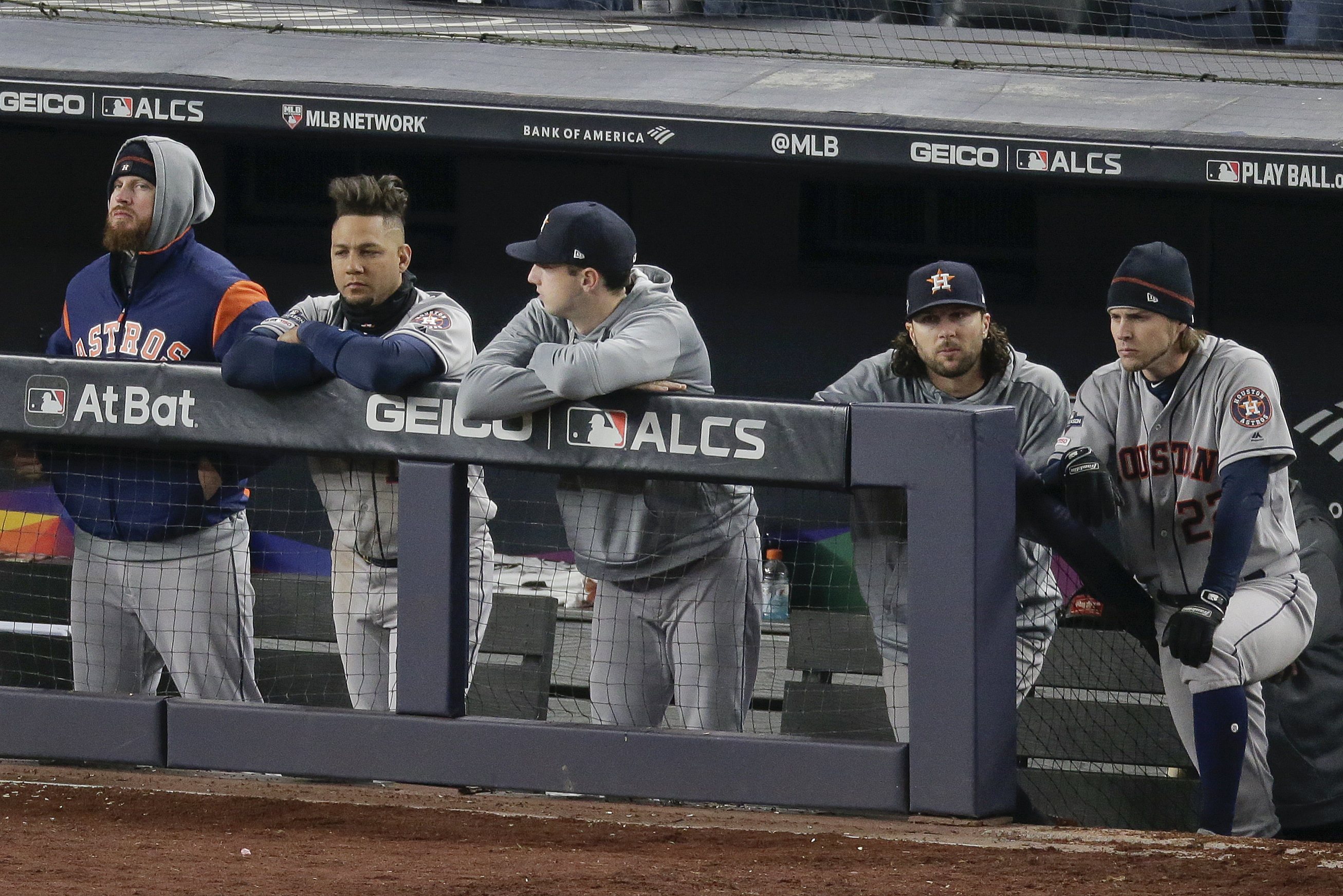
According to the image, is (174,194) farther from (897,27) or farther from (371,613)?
(897,27)

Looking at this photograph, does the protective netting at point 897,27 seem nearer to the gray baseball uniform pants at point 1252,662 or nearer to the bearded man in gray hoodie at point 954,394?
the bearded man in gray hoodie at point 954,394

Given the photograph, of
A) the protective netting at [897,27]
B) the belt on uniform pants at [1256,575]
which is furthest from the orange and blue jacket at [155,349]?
the protective netting at [897,27]

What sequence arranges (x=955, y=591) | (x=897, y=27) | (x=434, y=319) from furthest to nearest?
(x=897, y=27) < (x=434, y=319) < (x=955, y=591)

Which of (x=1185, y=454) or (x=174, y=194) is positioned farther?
(x=174, y=194)

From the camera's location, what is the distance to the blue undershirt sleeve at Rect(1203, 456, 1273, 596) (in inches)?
114

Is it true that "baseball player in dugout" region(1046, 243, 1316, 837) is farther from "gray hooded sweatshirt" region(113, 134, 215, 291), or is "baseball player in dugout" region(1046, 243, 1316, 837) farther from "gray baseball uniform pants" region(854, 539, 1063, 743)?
"gray hooded sweatshirt" region(113, 134, 215, 291)

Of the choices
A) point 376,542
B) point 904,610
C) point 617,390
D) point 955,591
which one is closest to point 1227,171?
point 904,610

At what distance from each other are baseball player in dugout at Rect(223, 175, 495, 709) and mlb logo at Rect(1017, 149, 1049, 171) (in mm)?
2253

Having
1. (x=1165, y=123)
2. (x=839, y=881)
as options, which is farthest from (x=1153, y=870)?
(x=1165, y=123)

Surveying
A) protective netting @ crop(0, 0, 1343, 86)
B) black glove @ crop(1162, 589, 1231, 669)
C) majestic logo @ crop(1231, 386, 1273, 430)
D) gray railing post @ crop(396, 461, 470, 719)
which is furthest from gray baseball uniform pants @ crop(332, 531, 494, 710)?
protective netting @ crop(0, 0, 1343, 86)

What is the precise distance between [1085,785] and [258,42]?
12.9 feet

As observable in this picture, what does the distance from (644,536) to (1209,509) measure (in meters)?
1.07

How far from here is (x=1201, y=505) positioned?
3.09m

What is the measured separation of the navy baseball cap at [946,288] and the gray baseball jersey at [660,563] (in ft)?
1.44
